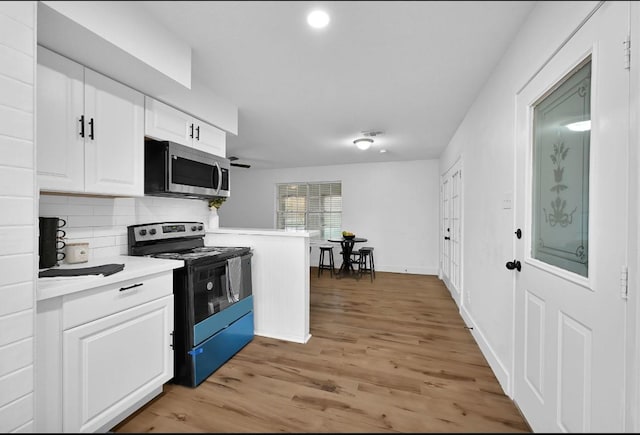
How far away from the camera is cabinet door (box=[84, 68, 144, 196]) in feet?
4.16

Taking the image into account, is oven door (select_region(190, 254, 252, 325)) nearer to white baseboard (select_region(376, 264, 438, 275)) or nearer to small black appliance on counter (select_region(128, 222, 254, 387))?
small black appliance on counter (select_region(128, 222, 254, 387))

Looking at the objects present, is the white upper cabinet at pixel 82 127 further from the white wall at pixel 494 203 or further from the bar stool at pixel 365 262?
the bar stool at pixel 365 262

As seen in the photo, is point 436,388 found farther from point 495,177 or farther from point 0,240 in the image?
point 0,240

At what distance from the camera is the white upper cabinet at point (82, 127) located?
1.13 m

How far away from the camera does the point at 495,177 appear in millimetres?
1956

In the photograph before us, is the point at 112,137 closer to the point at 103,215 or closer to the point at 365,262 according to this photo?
the point at 103,215

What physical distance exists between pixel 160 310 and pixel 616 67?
2226mm

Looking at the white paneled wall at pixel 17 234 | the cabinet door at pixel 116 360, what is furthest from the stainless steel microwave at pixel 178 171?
the white paneled wall at pixel 17 234

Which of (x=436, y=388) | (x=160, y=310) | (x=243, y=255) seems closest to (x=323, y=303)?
(x=243, y=255)

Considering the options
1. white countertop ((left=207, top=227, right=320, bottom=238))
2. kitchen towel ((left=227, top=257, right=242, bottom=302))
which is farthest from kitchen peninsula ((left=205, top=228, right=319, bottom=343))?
kitchen towel ((left=227, top=257, right=242, bottom=302))

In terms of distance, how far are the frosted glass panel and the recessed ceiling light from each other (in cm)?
102

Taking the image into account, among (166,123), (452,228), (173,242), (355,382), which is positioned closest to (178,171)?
(166,123)

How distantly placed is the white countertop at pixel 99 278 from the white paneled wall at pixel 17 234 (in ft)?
0.52

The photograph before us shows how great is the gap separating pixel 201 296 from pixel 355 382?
1.18 meters
